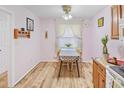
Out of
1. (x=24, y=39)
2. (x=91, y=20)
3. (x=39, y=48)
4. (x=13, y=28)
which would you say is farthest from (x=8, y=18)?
(x=91, y=20)

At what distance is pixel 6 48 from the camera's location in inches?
147

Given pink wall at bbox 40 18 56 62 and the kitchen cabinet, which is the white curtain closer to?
pink wall at bbox 40 18 56 62

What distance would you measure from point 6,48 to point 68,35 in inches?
176

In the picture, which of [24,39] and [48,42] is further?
[48,42]

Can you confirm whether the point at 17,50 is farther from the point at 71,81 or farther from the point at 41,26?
the point at 41,26

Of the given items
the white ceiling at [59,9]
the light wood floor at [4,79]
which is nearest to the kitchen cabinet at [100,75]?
the light wood floor at [4,79]

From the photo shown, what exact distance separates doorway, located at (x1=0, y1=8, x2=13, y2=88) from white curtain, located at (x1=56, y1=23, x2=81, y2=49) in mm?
4177

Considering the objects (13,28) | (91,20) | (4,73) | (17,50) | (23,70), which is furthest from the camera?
(91,20)

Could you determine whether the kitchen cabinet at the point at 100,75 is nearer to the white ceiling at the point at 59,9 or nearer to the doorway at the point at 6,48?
the doorway at the point at 6,48

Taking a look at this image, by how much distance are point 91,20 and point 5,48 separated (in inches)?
195

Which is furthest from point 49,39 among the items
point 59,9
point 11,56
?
point 11,56

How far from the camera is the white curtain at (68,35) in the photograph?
25.7 feet

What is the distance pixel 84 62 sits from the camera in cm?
778

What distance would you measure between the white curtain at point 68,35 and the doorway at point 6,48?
4.18 metres
